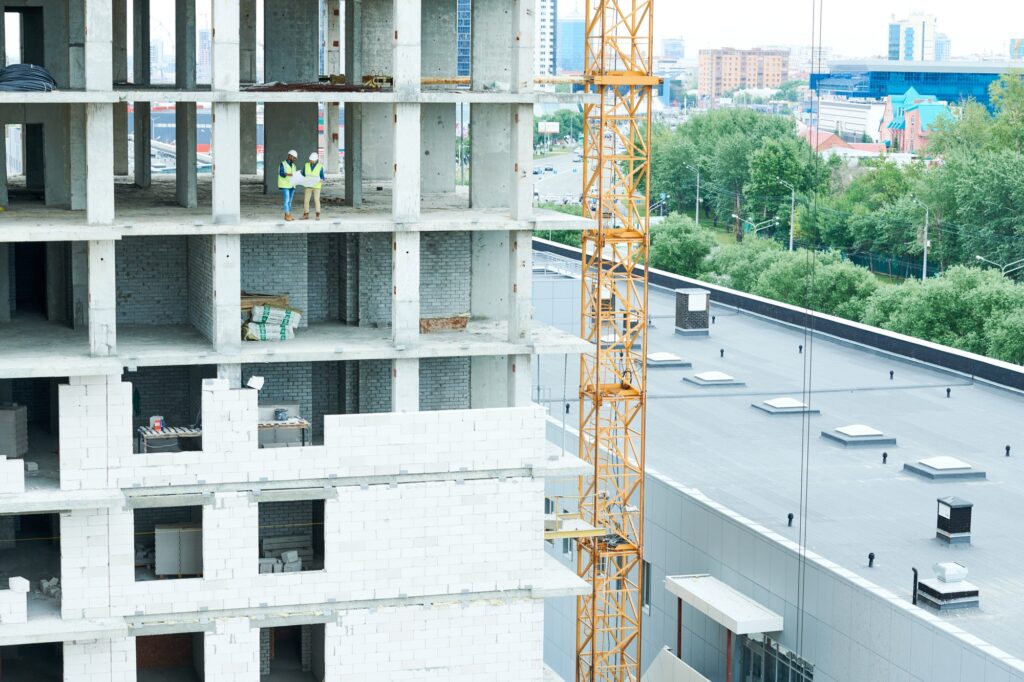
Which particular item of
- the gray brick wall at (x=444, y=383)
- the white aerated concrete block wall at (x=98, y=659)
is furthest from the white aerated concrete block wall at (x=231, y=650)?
the gray brick wall at (x=444, y=383)

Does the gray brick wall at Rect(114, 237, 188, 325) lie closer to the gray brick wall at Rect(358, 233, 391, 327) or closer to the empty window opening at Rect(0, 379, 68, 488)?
the empty window opening at Rect(0, 379, 68, 488)

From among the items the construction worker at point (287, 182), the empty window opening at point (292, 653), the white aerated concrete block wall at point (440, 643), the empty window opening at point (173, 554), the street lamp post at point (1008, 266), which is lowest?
the empty window opening at point (292, 653)

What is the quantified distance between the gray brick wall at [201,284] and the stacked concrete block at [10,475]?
17.9 feet

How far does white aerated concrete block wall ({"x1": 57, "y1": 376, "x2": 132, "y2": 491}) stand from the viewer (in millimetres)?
39594

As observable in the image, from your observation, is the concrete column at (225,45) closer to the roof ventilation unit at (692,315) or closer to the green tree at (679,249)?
the roof ventilation unit at (692,315)

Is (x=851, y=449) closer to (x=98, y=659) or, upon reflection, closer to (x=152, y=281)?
(x=152, y=281)

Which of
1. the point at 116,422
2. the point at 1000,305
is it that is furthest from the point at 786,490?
the point at 1000,305

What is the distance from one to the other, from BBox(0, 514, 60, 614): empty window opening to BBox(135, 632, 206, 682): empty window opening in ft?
10.5

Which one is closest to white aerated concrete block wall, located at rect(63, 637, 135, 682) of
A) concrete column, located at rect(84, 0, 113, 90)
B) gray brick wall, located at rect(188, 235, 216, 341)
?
gray brick wall, located at rect(188, 235, 216, 341)

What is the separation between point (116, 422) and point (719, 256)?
443 ft

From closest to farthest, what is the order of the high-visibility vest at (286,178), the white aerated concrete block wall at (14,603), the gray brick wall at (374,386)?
the white aerated concrete block wall at (14,603) < the high-visibility vest at (286,178) < the gray brick wall at (374,386)

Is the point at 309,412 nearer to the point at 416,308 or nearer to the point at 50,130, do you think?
the point at 416,308

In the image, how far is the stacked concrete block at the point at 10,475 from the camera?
1542 inches

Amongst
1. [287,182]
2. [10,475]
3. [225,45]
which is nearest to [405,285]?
[287,182]
